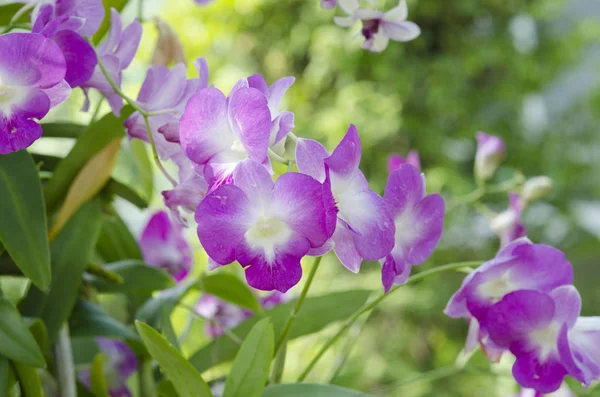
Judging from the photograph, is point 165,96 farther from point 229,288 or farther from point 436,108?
point 436,108

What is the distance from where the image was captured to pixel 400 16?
1.11ft

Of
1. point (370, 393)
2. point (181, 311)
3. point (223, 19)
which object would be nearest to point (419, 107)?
point (223, 19)

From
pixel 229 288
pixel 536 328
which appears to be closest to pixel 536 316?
pixel 536 328

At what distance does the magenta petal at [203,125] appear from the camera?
230 mm

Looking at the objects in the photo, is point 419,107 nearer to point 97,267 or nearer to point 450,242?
point 450,242

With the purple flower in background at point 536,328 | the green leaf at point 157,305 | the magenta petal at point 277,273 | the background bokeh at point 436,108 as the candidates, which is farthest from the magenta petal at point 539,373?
the background bokeh at point 436,108

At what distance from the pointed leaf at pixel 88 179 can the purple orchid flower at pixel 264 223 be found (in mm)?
161

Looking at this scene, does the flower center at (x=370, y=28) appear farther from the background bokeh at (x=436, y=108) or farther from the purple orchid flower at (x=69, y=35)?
the background bokeh at (x=436, y=108)

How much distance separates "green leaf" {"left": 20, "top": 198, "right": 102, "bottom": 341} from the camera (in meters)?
0.34

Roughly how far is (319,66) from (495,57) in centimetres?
67

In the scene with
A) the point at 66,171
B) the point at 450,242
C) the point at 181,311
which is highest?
the point at 66,171

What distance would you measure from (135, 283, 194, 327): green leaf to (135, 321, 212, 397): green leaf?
0.13 meters

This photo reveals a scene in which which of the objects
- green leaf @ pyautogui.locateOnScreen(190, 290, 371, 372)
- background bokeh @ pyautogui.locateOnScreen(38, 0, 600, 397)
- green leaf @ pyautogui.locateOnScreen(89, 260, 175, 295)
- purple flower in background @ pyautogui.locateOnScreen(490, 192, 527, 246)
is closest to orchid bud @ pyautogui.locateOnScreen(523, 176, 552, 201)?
purple flower in background @ pyautogui.locateOnScreen(490, 192, 527, 246)

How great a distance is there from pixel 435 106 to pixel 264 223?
2257 mm
